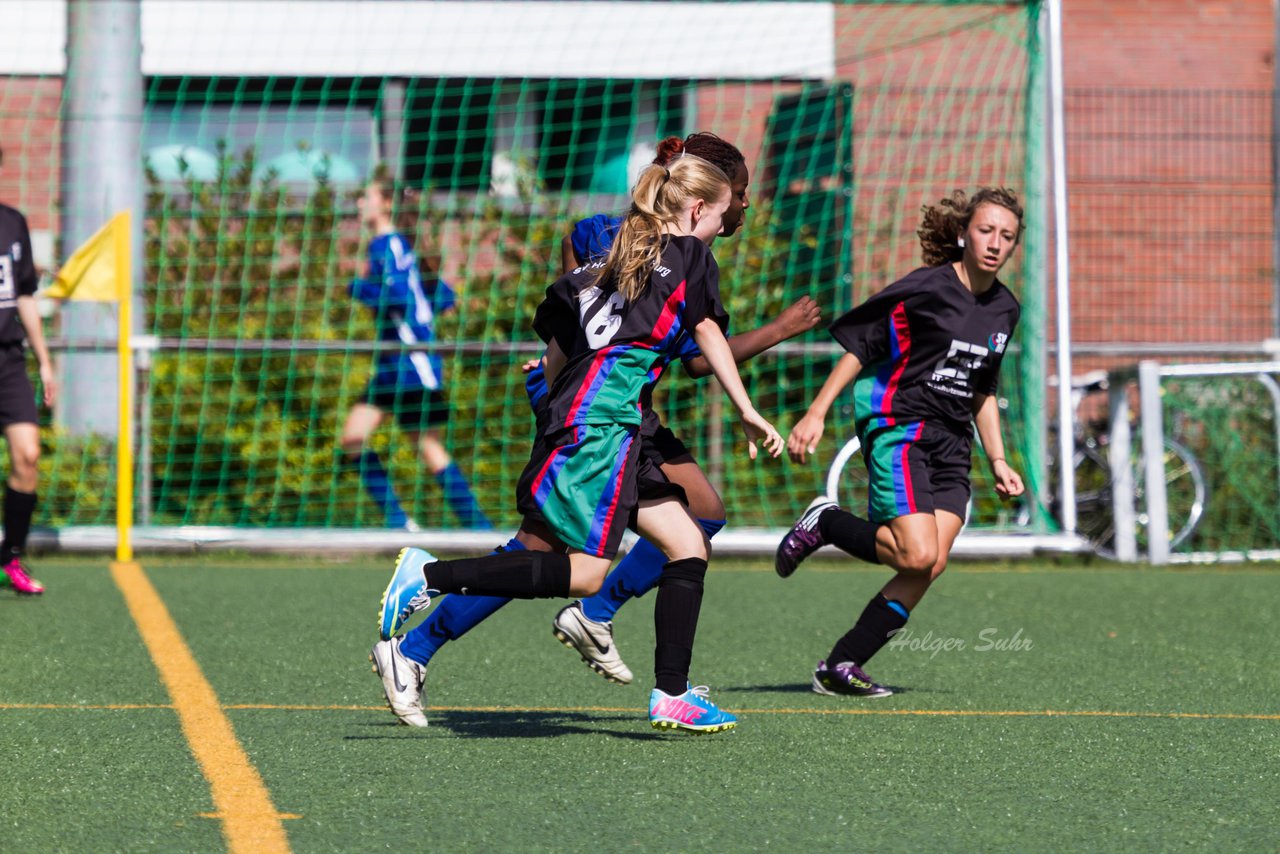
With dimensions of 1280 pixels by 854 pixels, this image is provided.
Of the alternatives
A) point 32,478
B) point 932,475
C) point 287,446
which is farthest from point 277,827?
point 287,446

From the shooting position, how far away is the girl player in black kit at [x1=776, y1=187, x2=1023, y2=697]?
19.7 ft

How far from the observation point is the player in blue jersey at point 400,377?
35.0ft

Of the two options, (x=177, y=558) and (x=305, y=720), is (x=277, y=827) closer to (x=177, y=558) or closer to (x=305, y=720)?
(x=305, y=720)

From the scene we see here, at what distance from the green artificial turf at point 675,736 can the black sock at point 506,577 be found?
377mm

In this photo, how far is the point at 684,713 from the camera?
4812 millimetres

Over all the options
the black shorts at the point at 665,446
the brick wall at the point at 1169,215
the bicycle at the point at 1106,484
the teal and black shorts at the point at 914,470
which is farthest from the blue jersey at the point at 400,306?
the black shorts at the point at 665,446

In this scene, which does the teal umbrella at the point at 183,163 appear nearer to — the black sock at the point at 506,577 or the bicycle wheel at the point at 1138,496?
the bicycle wheel at the point at 1138,496

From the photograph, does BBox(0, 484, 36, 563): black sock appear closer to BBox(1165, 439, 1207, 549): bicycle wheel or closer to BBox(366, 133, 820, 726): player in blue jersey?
BBox(366, 133, 820, 726): player in blue jersey

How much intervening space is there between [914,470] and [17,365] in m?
4.22

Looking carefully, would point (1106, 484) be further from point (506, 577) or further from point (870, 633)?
point (506, 577)

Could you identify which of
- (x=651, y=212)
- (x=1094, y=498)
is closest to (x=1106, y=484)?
(x=1094, y=498)

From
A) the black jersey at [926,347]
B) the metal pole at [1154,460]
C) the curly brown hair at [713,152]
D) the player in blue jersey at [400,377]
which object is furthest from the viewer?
the player in blue jersey at [400,377]

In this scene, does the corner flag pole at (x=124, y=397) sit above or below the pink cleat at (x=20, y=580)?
above

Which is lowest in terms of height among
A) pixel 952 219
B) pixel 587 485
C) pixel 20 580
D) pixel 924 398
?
pixel 20 580
